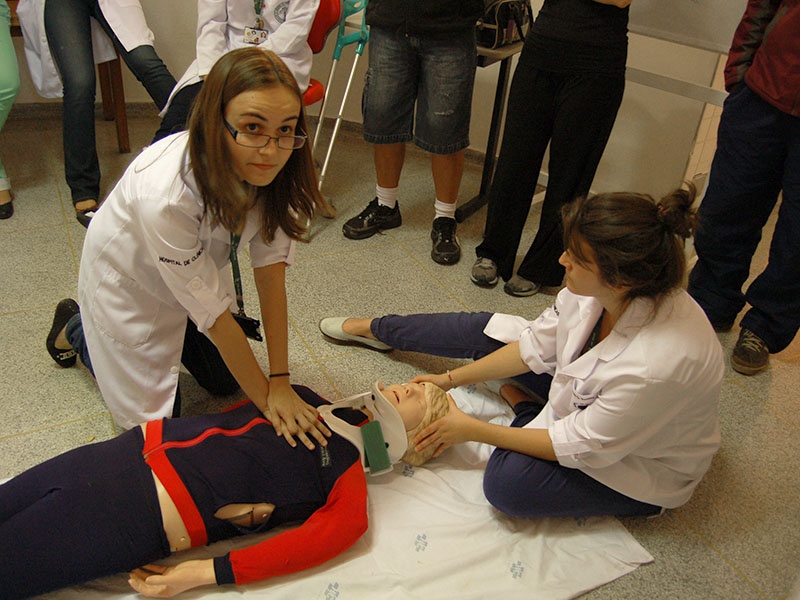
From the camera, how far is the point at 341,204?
9.34ft

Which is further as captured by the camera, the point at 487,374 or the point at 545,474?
the point at 487,374

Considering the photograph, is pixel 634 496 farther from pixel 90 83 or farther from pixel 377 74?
pixel 90 83

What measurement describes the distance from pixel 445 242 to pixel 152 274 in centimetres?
136

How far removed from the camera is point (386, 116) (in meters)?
2.46

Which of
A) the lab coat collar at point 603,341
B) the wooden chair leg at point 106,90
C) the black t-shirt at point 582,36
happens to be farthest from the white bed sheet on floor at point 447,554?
the wooden chair leg at point 106,90

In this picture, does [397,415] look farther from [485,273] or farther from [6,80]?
[6,80]

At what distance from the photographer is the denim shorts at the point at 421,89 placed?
231 centimetres

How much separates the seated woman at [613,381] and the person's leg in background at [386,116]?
3.72 feet

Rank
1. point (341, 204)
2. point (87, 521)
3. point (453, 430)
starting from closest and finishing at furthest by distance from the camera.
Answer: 1. point (87, 521)
2. point (453, 430)
3. point (341, 204)

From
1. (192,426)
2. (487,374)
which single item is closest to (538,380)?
(487,374)

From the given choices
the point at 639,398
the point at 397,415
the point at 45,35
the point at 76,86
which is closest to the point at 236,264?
the point at 397,415

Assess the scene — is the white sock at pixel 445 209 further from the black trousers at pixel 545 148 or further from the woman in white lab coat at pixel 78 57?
the woman in white lab coat at pixel 78 57

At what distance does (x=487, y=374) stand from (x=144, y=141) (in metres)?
2.31

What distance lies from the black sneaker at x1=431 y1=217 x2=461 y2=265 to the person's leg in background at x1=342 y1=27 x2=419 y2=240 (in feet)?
0.70
